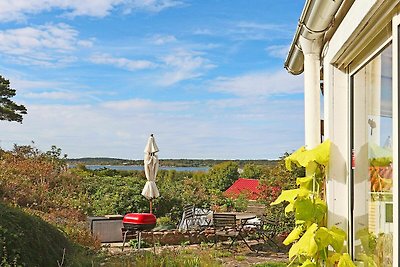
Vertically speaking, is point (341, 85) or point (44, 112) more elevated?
point (44, 112)

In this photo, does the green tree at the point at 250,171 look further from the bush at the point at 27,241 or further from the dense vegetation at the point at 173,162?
the bush at the point at 27,241

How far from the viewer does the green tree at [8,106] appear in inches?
826

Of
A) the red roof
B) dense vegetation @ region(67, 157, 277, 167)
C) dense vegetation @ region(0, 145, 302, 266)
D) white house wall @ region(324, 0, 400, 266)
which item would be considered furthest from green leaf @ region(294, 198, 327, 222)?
dense vegetation @ region(67, 157, 277, 167)

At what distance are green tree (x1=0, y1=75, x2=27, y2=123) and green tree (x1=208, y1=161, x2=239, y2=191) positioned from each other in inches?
311

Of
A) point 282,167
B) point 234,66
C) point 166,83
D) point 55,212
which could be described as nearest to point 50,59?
point 166,83

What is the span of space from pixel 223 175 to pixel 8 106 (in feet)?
28.9

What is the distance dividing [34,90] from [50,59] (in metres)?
1.56

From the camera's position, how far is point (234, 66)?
58.0 ft

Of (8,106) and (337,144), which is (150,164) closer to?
(337,144)

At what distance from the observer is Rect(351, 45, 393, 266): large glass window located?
2330 millimetres

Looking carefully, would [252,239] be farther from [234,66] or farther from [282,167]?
[234,66]

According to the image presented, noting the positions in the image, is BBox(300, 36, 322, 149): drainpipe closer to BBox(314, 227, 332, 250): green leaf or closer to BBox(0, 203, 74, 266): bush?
BBox(314, 227, 332, 250): green leaf

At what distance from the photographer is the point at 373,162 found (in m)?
2.62

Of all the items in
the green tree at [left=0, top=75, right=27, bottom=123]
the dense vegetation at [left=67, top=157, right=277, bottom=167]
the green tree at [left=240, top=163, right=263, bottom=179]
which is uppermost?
the green tree at [left=0, top=75, right=27, bottom=123]
